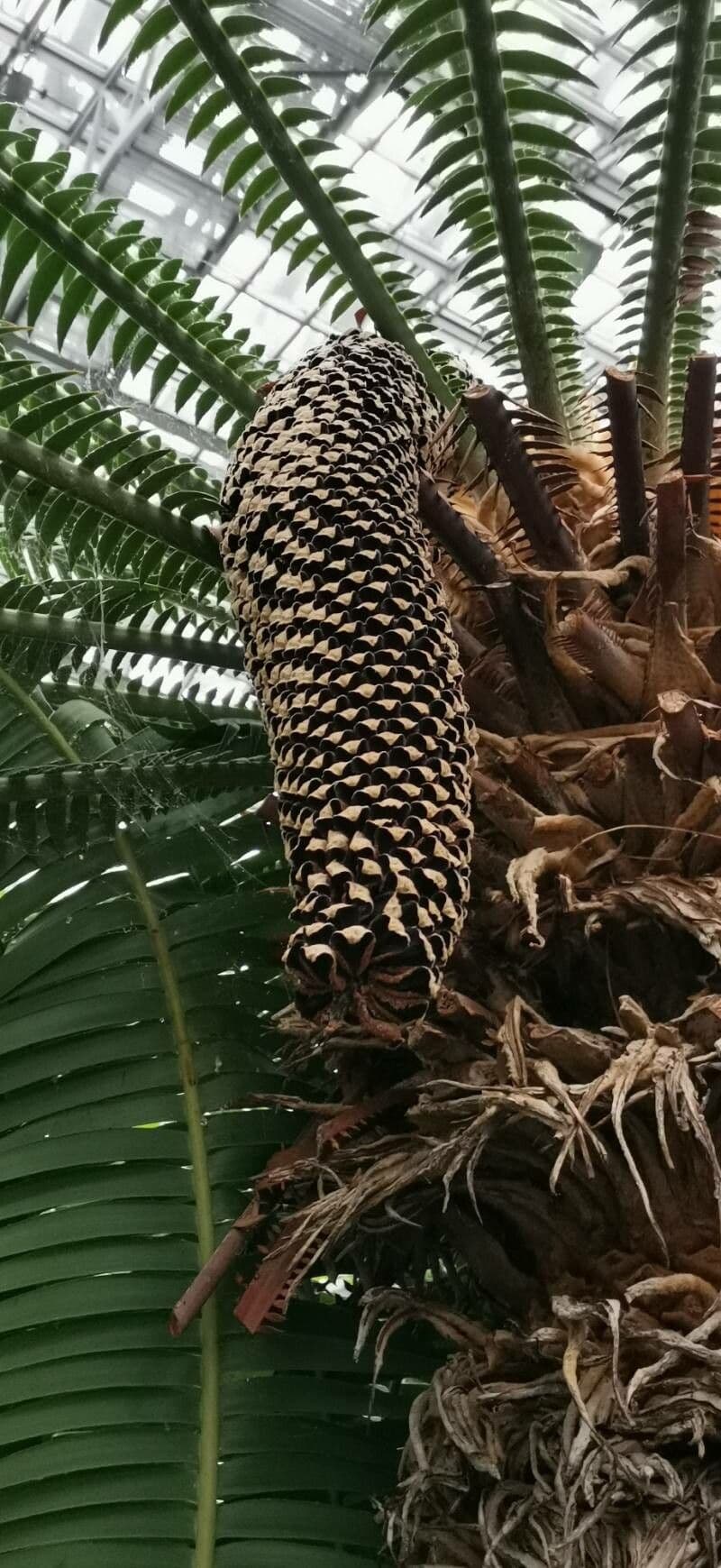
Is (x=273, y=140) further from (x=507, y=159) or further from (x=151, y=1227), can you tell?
(x=151, y=1227)

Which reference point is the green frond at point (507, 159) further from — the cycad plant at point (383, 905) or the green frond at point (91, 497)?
the green frond at point (91, 497)

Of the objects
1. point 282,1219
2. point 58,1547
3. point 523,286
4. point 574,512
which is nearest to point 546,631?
point 574,512

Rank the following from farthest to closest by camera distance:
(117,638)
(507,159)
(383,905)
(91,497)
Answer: (117,638) → (91,497) → (507,159) → (383,905)

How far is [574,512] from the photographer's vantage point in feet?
3.70

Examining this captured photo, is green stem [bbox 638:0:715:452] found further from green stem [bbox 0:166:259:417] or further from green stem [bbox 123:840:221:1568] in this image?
green stem [bbox 123:840:221:1568]

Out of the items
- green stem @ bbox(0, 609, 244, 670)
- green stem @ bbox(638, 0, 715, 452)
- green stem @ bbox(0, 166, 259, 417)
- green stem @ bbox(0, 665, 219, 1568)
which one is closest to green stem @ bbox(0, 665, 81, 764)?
green stem @ bbox(0, 665, 219, 1568)

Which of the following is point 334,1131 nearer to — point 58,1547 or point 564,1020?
point 564,1020

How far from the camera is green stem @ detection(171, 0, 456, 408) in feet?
3.61

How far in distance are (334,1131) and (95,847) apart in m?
0.53

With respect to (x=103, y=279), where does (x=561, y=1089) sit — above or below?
below

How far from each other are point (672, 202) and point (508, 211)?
14 cm

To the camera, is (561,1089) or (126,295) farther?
(126,295)

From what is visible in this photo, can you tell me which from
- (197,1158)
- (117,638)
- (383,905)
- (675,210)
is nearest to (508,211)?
(675,210)

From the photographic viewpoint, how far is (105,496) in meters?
1.21
